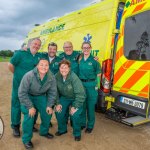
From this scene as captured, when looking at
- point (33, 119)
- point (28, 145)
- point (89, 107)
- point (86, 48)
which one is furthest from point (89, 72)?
point (28, 145)

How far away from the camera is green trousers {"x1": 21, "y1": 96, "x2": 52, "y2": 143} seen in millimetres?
3844

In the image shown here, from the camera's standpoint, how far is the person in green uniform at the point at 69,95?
414cm

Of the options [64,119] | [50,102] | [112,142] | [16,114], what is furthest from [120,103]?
[16,114]

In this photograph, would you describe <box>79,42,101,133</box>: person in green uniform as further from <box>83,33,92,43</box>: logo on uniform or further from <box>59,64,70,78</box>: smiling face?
<box>83,33,92,43</box>: logo on uniform

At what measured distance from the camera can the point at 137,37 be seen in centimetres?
435

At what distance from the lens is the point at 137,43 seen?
4.34 metres

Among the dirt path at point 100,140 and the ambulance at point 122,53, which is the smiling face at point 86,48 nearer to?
the ambulance at point 122,53

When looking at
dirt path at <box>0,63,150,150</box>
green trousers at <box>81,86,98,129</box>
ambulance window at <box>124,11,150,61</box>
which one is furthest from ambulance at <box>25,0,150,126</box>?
green trousers at <box>81,86,98,129</box>

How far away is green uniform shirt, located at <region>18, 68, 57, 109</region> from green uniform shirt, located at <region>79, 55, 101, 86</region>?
624 mm

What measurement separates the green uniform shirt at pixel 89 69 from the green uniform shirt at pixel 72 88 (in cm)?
27

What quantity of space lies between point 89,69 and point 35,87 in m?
1.05

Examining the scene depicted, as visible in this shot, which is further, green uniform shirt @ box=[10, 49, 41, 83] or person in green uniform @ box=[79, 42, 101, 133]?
person in green uniform @ box=[79, 42, 101, 133]

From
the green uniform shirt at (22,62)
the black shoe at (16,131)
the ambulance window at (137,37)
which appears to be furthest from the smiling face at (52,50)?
the black shoe at (16,131)

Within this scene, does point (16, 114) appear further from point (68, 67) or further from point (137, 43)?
point (137, 43)
